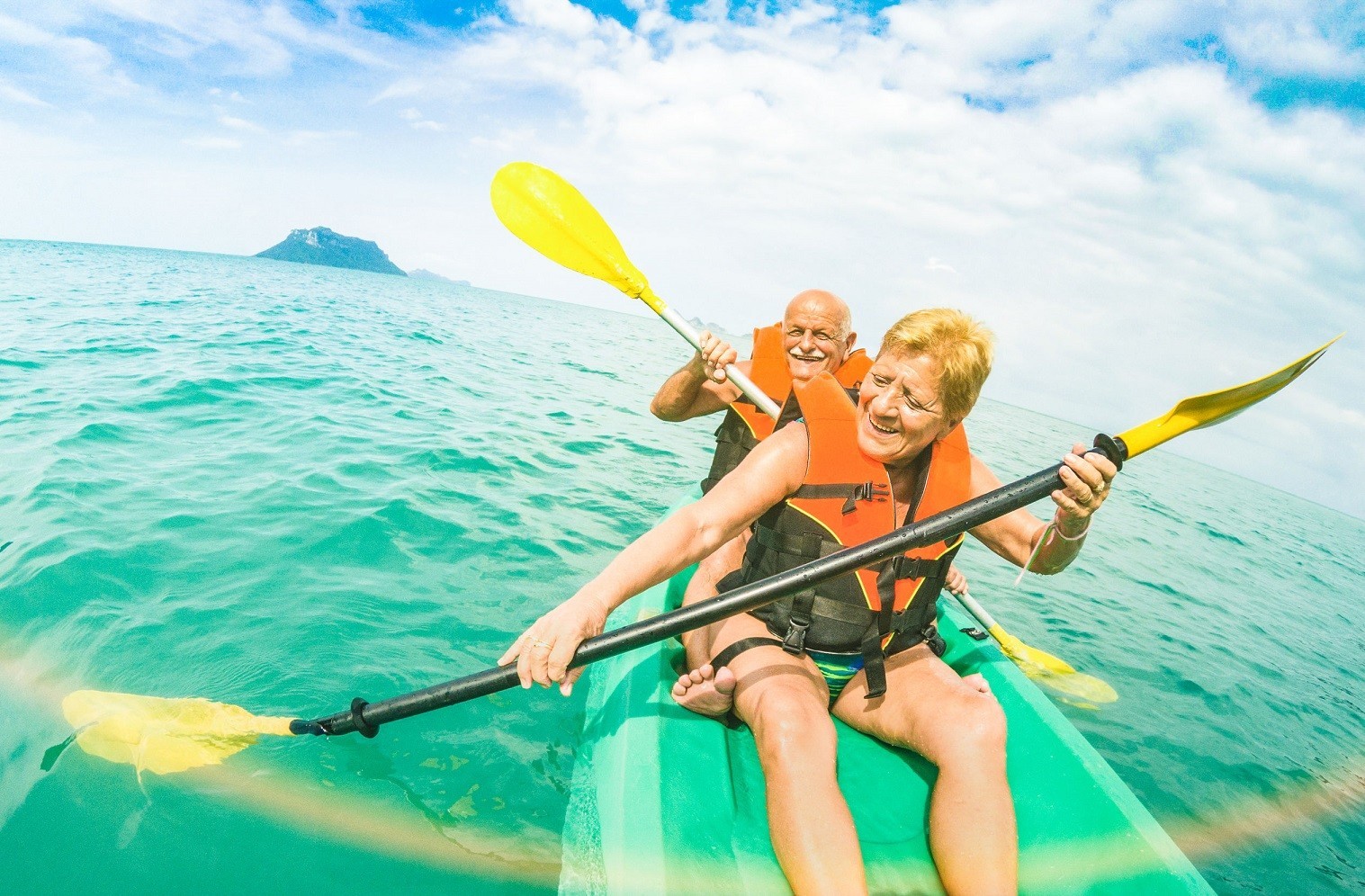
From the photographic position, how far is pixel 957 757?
2033 mm

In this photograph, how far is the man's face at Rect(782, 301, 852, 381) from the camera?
3.60 meters

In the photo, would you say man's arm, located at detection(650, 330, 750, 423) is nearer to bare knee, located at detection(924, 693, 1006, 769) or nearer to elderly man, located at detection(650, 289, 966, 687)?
elderly man, located at detection(650, 289, 966, 687)

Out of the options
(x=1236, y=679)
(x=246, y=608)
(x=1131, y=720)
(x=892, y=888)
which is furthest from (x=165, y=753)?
(x=1236, y=679)

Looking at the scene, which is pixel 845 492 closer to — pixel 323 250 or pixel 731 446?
pixel 731 446

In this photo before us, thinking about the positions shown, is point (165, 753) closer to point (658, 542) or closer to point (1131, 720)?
point (658, 542)

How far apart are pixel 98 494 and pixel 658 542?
5042 mm

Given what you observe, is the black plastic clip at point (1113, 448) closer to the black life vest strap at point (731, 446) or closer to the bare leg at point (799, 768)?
the bare leg at point (799, 768)

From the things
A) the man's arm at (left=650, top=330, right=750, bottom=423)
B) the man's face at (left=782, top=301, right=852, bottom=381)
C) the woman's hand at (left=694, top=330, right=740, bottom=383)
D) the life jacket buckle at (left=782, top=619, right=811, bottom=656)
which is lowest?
the life jacket buckle at (left=782, top=619, right=811, bottom=656)

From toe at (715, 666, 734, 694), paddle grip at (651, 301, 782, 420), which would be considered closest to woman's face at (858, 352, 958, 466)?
toe at (715, 666, 734, 694)

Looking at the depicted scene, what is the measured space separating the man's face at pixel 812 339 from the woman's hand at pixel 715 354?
37 centimetres

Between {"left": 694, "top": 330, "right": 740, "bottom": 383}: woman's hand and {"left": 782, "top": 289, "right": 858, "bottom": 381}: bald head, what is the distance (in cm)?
38

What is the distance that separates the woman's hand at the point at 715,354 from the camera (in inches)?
136

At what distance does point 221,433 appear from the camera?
649 cm

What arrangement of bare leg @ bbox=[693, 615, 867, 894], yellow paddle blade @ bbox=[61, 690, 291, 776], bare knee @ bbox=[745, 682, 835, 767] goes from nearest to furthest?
bare leg @ bbox=[693, 615, 867, 894], bare knee @ bbox=[745, 682, 835, 767], yellow paddle blade @ bbox=[61, 690, 291, 776]
